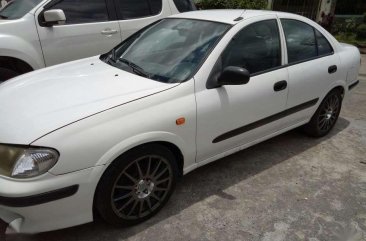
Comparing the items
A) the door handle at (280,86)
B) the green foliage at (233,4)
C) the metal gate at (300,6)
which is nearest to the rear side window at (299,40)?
the door handle at (280,86)

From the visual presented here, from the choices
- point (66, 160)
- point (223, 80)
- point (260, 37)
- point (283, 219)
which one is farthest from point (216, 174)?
point (66, 160)

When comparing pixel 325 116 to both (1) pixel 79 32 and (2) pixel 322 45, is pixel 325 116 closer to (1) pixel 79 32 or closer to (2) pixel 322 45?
(2) pixel 322 45

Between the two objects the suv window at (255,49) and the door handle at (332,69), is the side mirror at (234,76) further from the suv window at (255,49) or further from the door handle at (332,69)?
the door handle at (332,69)

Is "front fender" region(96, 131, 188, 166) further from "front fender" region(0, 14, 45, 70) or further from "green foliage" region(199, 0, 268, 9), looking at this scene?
"green foliage" region(199, 0, 268, 9)

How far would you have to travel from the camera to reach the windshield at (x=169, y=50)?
300 centimetres

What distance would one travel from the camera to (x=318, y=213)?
9.96 feet

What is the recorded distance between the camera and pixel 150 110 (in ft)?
8.65

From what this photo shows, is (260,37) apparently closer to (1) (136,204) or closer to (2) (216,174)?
(2) (216,174)

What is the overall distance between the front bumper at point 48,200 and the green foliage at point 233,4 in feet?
35.6

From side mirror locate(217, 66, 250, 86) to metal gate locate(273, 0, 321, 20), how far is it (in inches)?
462

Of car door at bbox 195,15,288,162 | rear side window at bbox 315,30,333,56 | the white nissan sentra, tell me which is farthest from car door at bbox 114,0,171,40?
rear side window at bbox 315,30,333,56

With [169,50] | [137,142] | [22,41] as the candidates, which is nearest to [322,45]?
[169,50]

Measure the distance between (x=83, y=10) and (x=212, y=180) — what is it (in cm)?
309

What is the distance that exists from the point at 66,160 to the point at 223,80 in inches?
54.2
